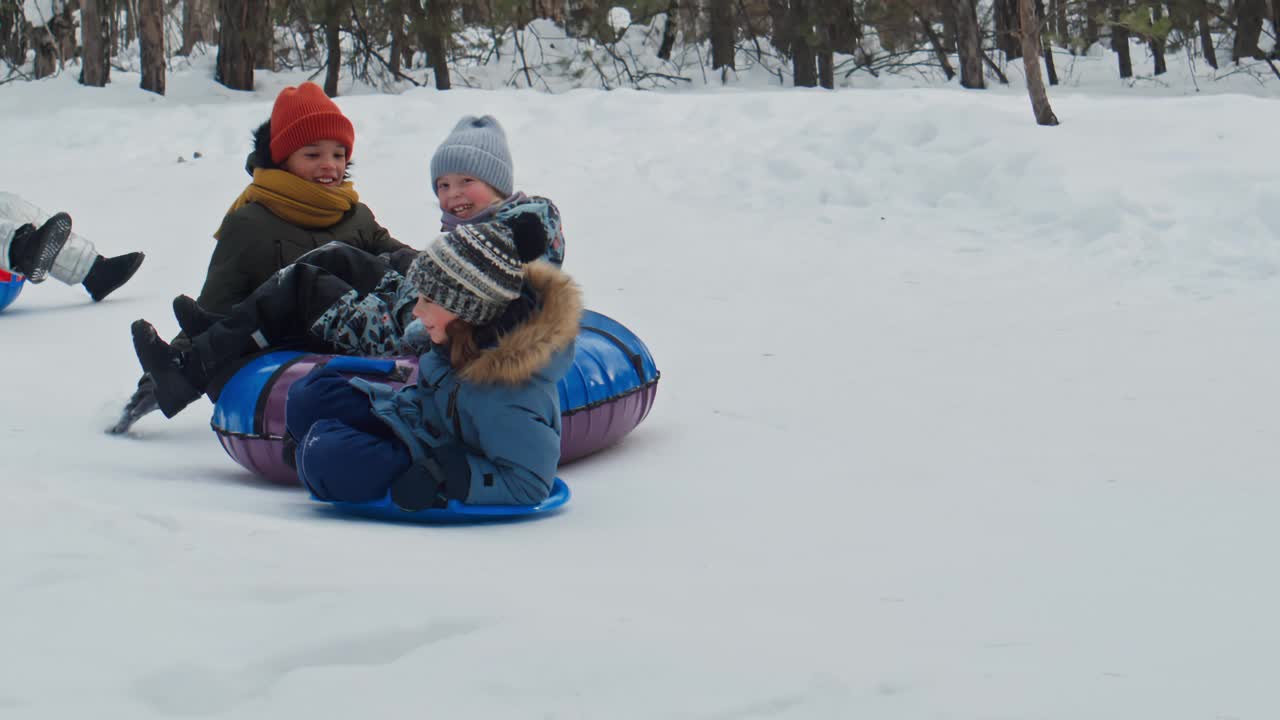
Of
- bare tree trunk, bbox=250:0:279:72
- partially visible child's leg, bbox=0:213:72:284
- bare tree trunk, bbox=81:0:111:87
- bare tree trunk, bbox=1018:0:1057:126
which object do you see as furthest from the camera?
bare tree trunk, bbox=81:0:111:87

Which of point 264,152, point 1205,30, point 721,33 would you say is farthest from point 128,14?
point 264,152

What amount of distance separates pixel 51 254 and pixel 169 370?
105 inches

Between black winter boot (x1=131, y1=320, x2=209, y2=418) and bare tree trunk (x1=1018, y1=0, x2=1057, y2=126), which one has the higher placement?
bare tree trunk (x1=1018, y1=0, x2=1057, y2=126)

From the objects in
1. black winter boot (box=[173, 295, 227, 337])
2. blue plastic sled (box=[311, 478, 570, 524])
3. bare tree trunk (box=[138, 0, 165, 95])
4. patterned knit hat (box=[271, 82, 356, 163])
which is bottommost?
blue plastic sled (box=[311, 478, 570, 524])

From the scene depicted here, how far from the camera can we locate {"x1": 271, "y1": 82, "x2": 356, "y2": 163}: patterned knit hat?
4461mm

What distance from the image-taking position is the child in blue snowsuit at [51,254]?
239 inches

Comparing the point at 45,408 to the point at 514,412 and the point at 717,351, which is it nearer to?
the point at 514,412

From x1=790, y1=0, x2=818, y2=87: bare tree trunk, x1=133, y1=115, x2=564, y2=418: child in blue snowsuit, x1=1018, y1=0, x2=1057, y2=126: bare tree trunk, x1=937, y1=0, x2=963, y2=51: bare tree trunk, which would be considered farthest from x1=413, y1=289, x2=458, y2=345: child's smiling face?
x1=937, y1=0, x2=963, y2=51: bare tree trunk

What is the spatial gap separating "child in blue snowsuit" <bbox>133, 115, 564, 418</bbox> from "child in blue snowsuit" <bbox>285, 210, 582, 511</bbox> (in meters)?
0.58

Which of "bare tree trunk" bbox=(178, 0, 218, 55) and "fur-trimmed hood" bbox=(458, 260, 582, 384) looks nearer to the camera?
"fur-trimmed hood" bbox=(458, 260, 582, 384)

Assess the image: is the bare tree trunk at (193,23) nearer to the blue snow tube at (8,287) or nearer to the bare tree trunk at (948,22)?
the bare tree trunk at (948,22)

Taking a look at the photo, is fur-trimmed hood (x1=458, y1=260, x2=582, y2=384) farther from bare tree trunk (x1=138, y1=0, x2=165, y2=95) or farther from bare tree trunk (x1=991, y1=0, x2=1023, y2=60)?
bare tree trunk (x1=991, y1=0, x2=1023, y2=60)

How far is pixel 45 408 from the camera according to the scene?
446 centimetres

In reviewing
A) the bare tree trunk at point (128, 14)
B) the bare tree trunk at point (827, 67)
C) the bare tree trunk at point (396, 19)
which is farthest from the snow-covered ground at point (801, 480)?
the bare tree trunk at point (128, 14)
